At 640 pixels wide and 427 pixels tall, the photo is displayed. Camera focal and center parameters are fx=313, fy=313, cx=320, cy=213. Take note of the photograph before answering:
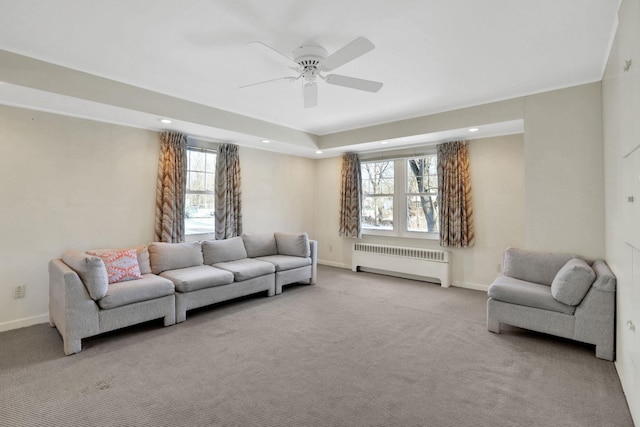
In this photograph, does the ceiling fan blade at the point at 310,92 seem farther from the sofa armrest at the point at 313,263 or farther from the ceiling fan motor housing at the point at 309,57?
the sofa armrest at the point at 313,263

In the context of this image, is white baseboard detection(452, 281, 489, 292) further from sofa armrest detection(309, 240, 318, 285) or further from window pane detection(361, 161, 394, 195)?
sofa armrest detection(309, 240, 318, 285)

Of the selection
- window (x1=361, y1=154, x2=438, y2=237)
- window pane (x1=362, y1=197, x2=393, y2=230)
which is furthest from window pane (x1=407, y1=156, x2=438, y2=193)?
window pane (x1=362, y1=197, x2=393, y2=230)

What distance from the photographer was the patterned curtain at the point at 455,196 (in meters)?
4.83

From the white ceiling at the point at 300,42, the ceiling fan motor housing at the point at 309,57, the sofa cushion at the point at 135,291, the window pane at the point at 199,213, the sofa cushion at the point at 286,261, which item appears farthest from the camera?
the window pane at the point at 199,213

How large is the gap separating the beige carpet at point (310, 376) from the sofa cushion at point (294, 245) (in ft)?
5.05

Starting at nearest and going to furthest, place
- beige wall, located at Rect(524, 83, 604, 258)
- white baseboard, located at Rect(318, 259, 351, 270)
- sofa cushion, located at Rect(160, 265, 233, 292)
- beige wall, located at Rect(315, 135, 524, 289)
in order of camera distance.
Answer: beige wall, located at Rect(524, 83, 604, 258), sofa cushion, located at Rect(160, 265, 233, 292), beige wall, located at Rect(315, 135, 524, 289), white baseboard, located at Rect(318, 259, 351, 270)

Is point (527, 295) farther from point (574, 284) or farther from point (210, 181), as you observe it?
point (210, 181)

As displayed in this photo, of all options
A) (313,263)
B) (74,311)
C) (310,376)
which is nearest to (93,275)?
(74,311)

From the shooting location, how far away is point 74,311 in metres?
2.74

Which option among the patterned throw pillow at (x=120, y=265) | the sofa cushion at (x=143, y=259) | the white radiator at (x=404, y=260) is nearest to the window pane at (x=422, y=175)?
the white radiator at (x=404, y=260)

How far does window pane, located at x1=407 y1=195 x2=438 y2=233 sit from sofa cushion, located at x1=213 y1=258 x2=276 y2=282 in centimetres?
268

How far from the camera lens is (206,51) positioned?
2674 millimetres

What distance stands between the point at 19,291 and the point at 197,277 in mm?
1802

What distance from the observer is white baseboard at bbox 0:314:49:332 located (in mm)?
3230
